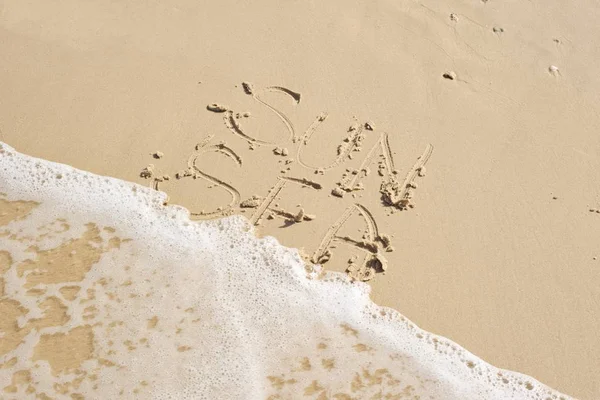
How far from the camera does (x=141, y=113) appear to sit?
Result: 4.44 metres

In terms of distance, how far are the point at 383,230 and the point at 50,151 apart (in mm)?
2527

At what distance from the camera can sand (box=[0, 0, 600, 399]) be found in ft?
12.5

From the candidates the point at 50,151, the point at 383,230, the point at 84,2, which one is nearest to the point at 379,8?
the point at 383,230

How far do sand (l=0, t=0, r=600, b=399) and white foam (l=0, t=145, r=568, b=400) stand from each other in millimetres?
156

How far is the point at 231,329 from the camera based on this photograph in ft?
11.5

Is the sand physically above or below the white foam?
above

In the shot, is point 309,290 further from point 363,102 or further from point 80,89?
point 80,89

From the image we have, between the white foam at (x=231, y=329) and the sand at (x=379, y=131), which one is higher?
the sand at (x=379, y=131)

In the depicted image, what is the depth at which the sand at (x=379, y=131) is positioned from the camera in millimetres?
3809

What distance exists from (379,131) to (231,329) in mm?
1927

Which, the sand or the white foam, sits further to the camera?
the sand

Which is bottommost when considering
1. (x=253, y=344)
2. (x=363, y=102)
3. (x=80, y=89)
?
(x=253, y=344)

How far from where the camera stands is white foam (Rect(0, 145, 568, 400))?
3.35m

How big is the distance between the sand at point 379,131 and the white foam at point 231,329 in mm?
156
